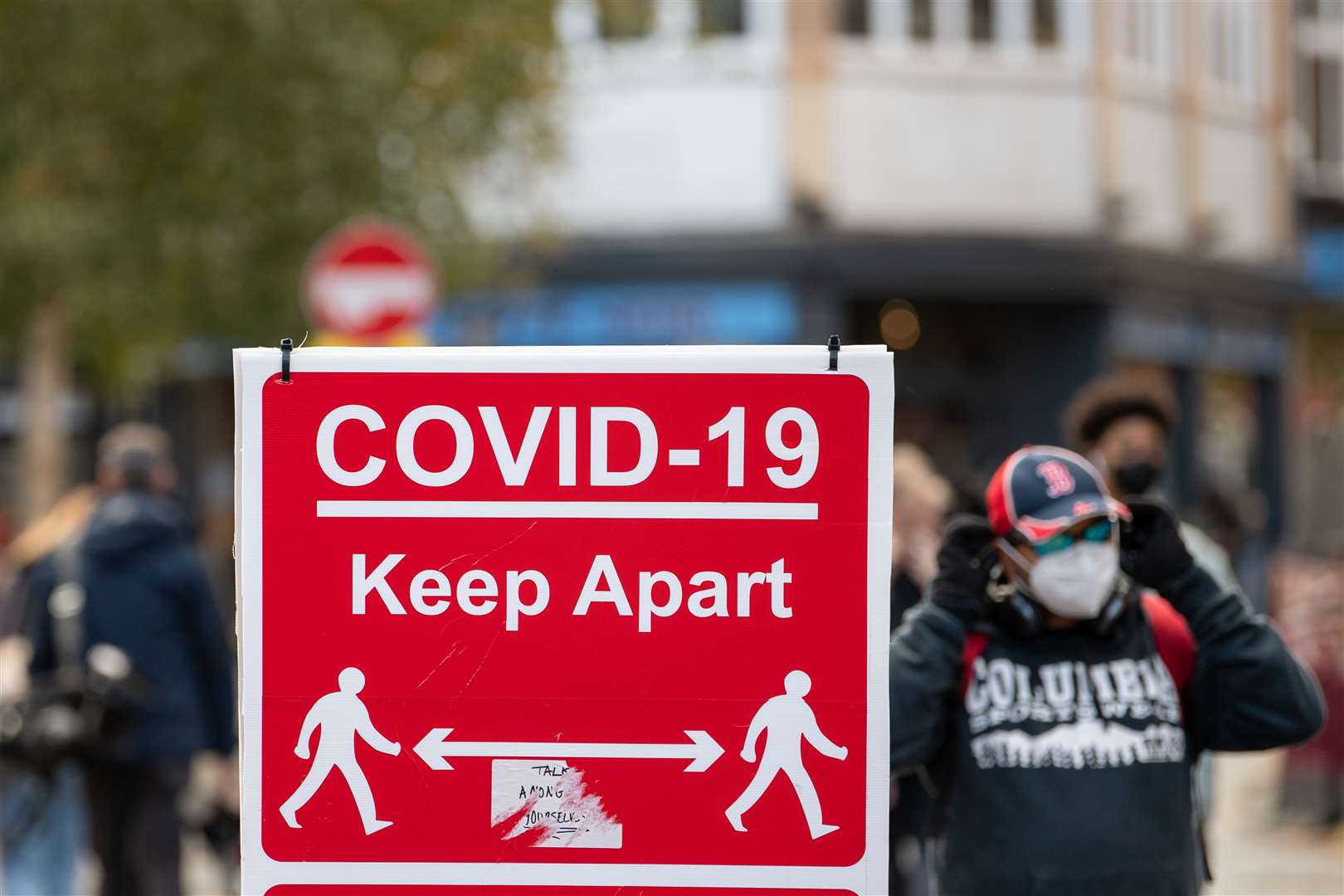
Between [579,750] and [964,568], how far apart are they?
111cm

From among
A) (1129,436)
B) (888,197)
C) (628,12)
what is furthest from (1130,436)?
(888,197)

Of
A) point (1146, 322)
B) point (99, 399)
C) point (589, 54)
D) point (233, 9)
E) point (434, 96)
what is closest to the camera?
point (233, 9)

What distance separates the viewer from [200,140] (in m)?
14.5

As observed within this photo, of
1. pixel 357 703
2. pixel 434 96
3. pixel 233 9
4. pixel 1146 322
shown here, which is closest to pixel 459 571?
pixel 357 703

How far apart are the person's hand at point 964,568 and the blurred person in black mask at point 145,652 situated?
14.6 ft

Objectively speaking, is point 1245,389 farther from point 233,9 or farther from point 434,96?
point 233,9

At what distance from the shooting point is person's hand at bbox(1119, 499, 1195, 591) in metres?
4.40

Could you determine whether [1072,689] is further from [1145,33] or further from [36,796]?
[1145,33]

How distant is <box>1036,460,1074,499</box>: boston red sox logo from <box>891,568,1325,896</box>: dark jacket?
0.25m

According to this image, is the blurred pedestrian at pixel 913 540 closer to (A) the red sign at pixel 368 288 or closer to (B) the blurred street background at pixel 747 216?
(B) the blurred street background at pixel 747 216

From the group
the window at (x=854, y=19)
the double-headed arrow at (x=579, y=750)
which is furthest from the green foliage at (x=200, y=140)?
the double-headed arrow at (x=579, y=750)

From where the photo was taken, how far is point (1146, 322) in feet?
75.9

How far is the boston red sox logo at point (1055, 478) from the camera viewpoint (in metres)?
4.32

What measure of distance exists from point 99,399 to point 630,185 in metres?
7.88
